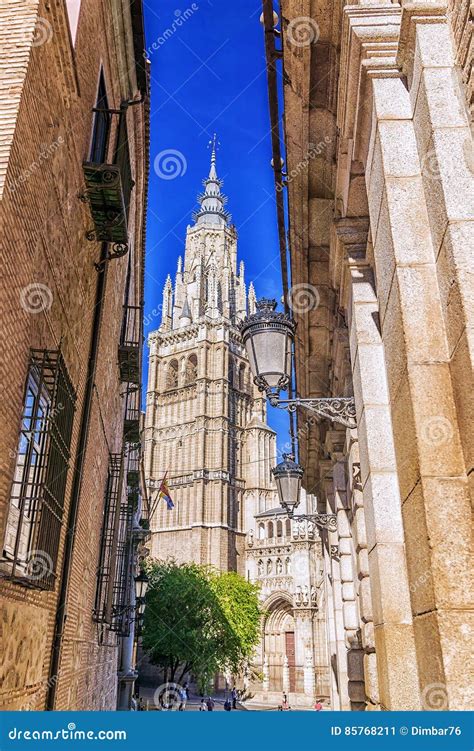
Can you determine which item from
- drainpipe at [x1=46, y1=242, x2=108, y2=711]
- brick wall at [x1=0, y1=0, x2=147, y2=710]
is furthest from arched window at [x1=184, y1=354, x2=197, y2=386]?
drainpipe at [x1=46, y1=242, x2=108, y2=711]

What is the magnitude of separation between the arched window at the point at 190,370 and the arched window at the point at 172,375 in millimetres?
1718

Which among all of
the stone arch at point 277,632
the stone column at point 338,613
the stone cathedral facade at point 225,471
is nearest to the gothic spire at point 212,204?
the stone cathedral facade at point 225,471

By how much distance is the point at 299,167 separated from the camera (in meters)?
6.38

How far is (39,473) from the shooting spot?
4.50 m

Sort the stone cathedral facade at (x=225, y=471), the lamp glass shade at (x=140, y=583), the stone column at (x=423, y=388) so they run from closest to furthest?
1. the stone column at (x=423, y=388)
2. the lamp glass shade at (x=140, y=583)
3. the stone cathedral facade at (x=225, y=471)

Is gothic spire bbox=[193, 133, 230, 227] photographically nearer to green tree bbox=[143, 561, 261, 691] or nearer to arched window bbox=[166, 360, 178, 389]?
arched window bbox=[166, 360, 178, 389]

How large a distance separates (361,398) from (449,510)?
2.61 metres

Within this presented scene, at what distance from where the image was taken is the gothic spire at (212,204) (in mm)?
82250

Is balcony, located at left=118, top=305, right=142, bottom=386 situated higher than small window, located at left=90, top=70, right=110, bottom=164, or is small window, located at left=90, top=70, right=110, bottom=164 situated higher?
small window, located at left=90, top=70, right=110, bottom=164

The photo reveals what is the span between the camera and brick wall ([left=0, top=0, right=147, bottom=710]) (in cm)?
390

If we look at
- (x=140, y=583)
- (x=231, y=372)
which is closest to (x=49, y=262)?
(x=140, y=583)

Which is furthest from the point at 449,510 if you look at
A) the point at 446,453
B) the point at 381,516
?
the point at 381,516

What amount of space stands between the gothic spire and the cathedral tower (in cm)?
758

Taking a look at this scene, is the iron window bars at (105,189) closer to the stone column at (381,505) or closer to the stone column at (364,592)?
the stone column at (381,505)
